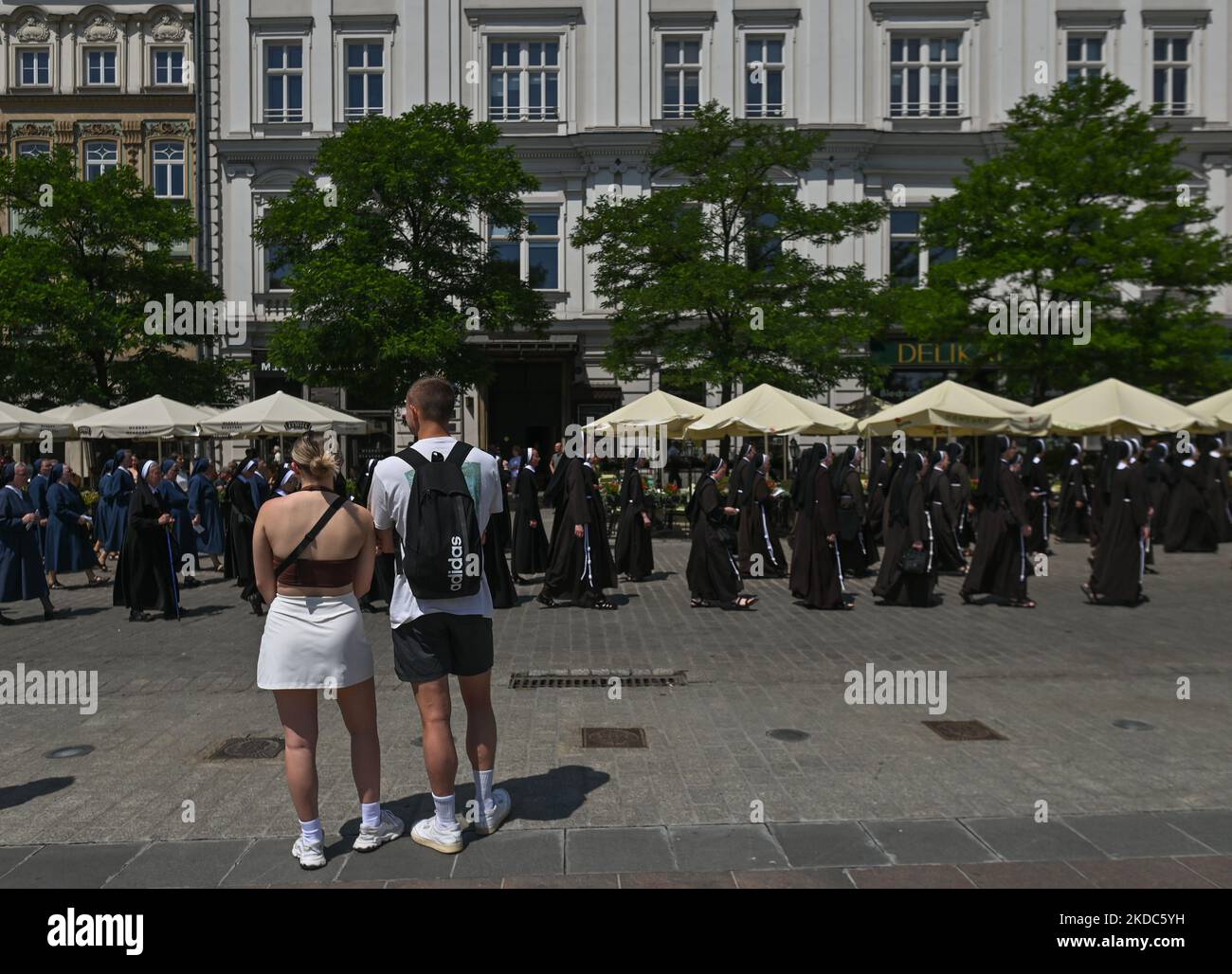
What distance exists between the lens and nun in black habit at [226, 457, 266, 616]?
41.5 ft

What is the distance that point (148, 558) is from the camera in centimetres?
1173

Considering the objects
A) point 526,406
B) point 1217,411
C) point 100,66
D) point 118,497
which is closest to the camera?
point 118,497

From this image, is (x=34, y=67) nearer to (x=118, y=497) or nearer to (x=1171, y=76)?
(x=118, y=497)

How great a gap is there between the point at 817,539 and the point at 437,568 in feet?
27.0

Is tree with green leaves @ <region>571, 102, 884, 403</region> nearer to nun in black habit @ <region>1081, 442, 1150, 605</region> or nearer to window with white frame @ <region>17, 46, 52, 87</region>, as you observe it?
nun in black habit @ <region>1081, 442, 1150, 605</region>

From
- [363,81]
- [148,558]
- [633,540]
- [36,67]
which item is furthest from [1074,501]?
[36,67]

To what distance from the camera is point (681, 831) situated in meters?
4.83

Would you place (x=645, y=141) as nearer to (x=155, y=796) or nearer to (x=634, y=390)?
(x=634, y=390)

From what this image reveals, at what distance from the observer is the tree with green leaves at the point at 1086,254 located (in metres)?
24.3

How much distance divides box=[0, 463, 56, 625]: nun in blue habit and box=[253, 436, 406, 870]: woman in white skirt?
848cm

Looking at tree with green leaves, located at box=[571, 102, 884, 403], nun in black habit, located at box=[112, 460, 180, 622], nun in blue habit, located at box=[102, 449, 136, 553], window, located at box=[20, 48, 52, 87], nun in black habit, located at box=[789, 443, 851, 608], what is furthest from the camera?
window, located at box=[20, 48, 52, 87]

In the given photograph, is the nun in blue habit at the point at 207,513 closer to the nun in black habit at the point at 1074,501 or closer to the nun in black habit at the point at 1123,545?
the nun in black habit at the point at 1123,545

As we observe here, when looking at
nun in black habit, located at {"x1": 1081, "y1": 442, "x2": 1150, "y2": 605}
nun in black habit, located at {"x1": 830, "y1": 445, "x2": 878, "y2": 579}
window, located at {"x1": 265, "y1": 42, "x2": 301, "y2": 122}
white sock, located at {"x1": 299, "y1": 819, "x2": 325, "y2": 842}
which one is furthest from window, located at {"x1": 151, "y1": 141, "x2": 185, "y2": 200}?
white sock, located at {"x1": 299, "y1": 819, "x2": 325, "y2": 842}

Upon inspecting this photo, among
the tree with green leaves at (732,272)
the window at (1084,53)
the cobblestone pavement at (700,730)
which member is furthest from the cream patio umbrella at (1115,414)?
the window at (1084,53)
